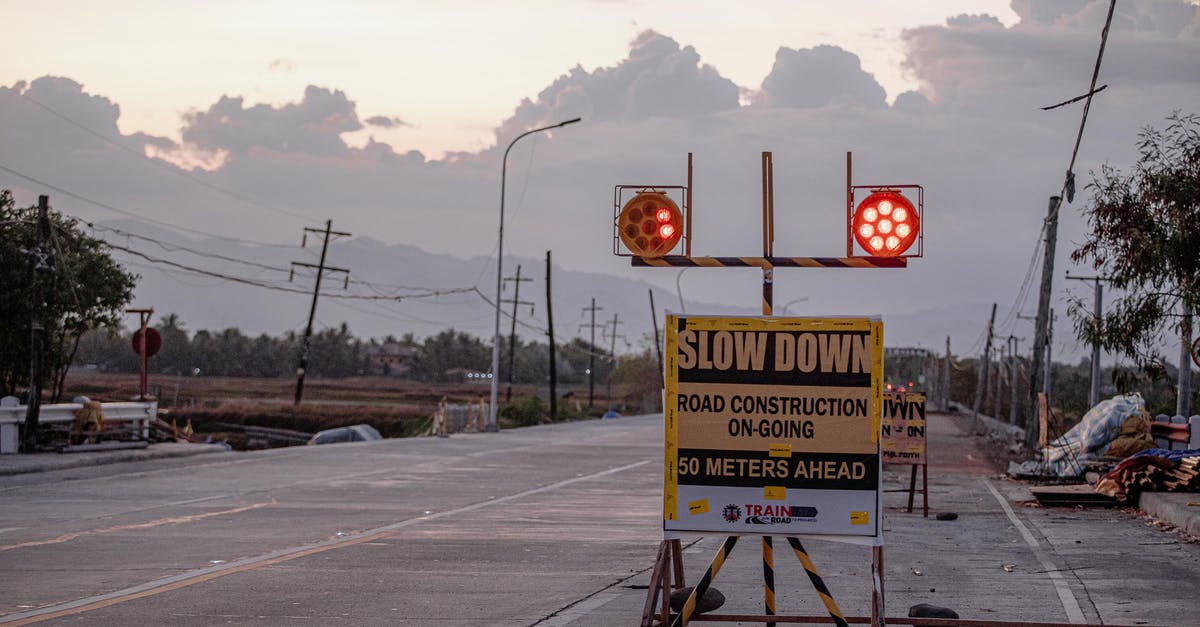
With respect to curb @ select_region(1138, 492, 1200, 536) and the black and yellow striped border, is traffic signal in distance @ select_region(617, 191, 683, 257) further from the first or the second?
curb @ select_region(1138, 492, 1200, 536)

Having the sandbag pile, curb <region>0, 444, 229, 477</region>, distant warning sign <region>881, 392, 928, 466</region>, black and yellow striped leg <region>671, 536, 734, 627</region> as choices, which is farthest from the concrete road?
black and yellow striped leg <region>671, 536, 734, 627</region>

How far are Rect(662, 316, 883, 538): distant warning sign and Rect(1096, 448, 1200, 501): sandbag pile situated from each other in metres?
12.4

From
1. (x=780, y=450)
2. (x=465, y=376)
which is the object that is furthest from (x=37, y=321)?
(x=465, y=376)

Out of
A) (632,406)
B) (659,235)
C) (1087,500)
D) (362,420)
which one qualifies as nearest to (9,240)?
(1087,500)

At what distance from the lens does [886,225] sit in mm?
8875

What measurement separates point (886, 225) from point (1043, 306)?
26.4 meters

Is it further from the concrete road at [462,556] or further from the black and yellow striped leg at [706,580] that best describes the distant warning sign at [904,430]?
the black and yellow striped leg at [706,580]

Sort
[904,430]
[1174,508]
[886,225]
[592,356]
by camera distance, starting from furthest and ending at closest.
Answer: [592,356] < [904,430] < [1174,508] < [886,225]

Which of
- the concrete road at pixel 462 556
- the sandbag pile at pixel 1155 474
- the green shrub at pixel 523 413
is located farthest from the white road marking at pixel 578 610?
the green shrub at pixel 523 413

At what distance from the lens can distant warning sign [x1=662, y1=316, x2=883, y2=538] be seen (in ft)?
26.7

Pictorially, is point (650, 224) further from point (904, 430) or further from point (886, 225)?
point (904, 430)

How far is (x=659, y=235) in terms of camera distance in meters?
9.04

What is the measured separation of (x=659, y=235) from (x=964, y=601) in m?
4.00

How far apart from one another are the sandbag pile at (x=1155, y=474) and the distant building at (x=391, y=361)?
163m
